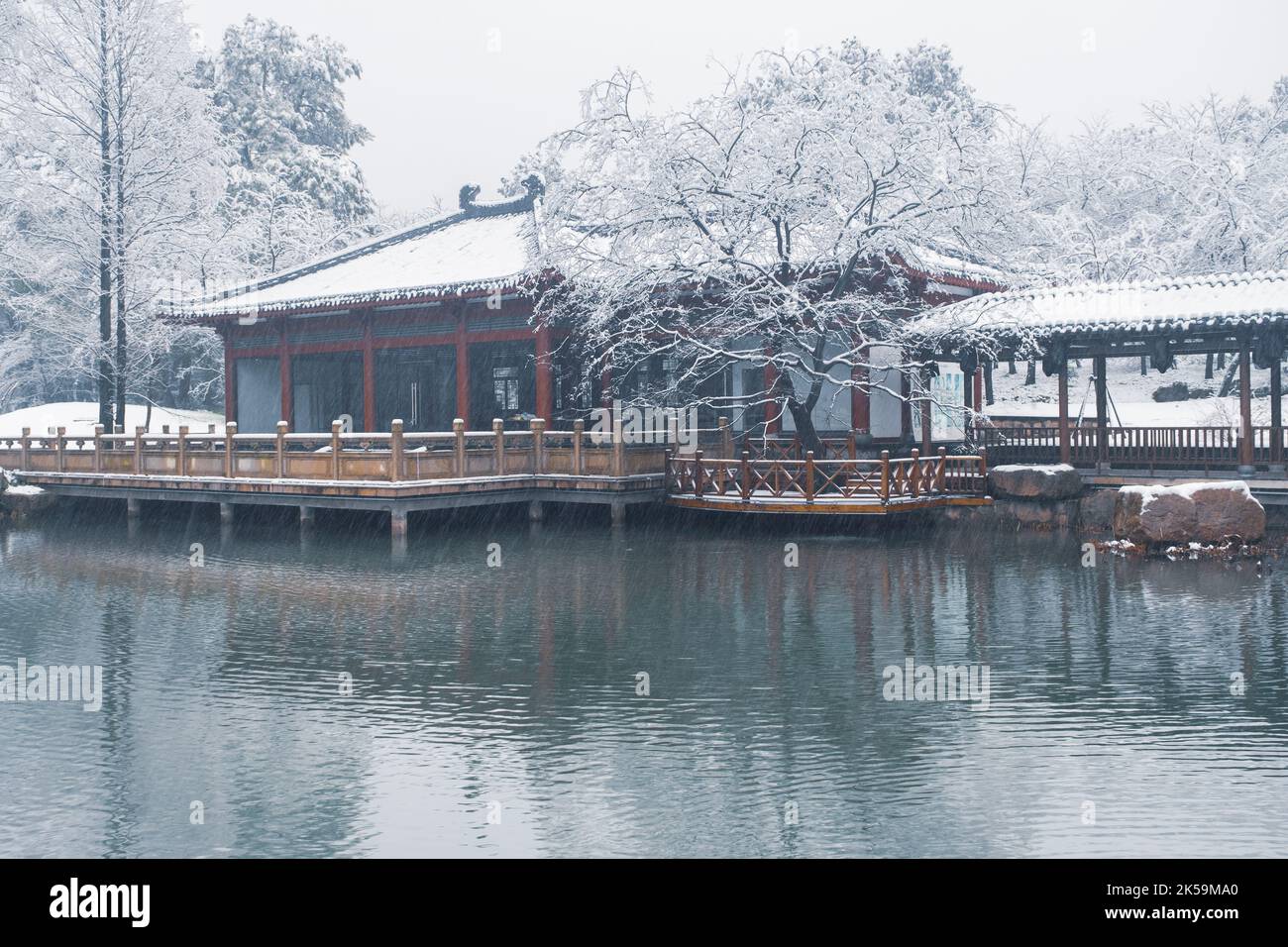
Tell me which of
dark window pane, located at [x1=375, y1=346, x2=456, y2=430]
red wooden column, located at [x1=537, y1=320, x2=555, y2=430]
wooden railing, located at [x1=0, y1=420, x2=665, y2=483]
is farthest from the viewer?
dark window pane, located at [x1=375, y1=346, x2=456, y2=430]

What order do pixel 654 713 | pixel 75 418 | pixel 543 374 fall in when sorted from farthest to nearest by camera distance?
pixel 75 418
pixel 543 374
pixel 654 713

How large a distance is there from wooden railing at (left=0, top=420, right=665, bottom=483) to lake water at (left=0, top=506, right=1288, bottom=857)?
3.37 meters

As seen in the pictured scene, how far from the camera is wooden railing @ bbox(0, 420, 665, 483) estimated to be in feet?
67.8

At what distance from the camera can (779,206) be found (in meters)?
21.2

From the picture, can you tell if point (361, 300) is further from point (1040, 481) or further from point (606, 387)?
point (1040, 481)

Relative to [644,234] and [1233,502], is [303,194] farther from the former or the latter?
[1233,502]

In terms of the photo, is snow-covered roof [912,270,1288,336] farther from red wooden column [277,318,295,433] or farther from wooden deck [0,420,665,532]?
red wooden column [277,318,295,433]

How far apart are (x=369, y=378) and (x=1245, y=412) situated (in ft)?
51.9

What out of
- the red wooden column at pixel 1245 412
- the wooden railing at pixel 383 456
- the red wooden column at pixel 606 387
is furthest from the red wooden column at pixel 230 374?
the red wooden column at pixel 1245 412

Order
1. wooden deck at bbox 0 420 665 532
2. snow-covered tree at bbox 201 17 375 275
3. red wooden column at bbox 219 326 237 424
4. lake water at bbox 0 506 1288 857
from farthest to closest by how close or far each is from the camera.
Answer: snow-covered tree at bbox 201 17 375 275 < red wooden column at bbox 219 326 237 424 < wooden deck at bbox 0 420 665 532 < lake water at bbox 0 506 1288 857

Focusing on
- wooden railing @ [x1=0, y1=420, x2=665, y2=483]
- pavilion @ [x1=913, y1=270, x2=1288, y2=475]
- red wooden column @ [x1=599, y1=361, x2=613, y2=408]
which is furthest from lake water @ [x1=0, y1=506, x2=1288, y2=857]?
red wooden column @ [x1=599, y1=361, x2=613, y2=408]

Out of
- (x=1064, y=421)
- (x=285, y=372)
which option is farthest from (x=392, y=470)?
(x=1064, y=421)

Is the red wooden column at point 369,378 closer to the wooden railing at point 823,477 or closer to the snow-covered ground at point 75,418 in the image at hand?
the wooden railing at point 823,477

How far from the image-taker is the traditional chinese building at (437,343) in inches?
966
